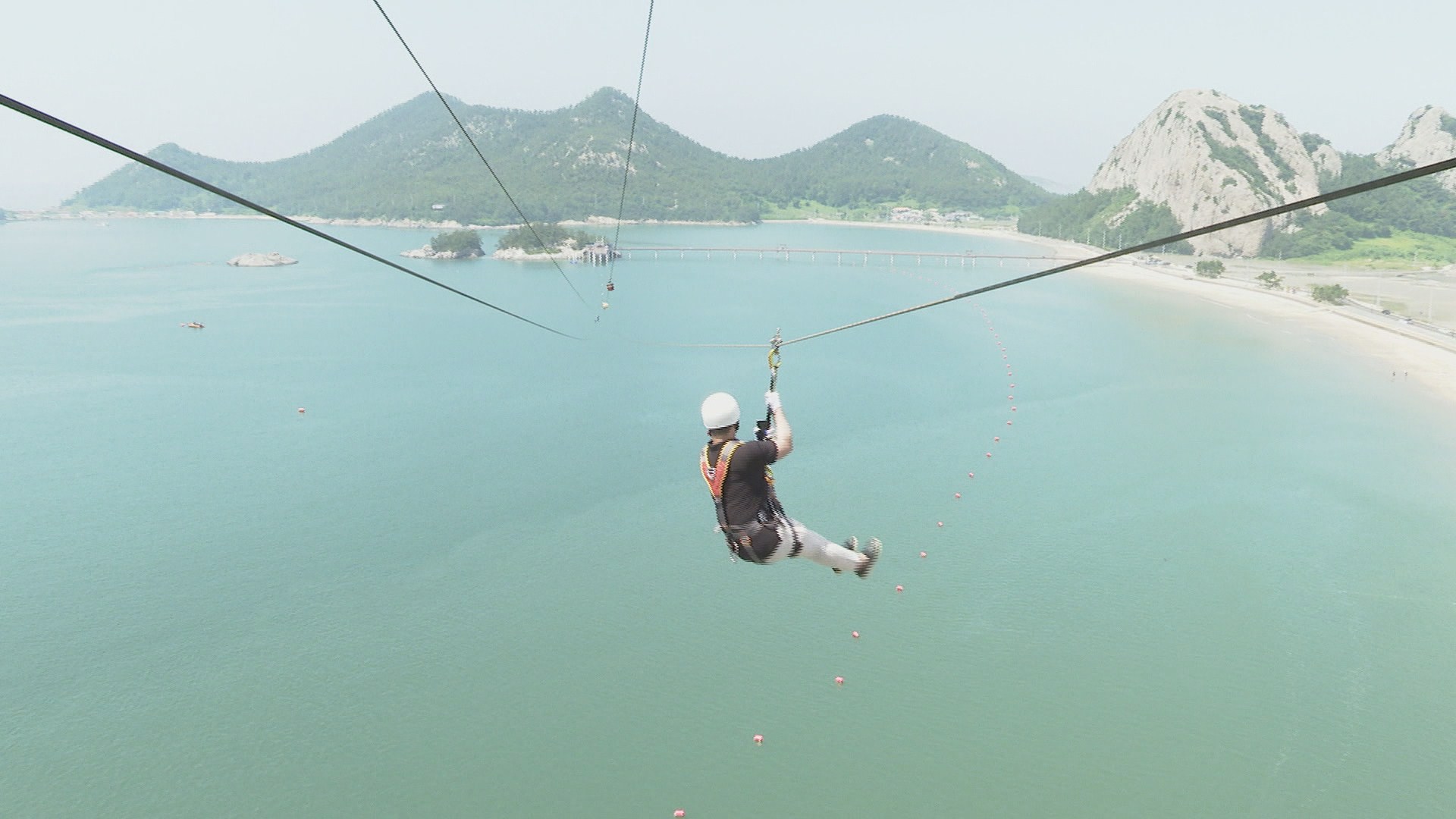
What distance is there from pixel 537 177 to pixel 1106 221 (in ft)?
262

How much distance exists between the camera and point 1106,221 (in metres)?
98.9

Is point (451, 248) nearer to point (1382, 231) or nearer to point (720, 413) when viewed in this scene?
point (720, 413)

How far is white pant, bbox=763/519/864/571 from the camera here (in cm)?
477

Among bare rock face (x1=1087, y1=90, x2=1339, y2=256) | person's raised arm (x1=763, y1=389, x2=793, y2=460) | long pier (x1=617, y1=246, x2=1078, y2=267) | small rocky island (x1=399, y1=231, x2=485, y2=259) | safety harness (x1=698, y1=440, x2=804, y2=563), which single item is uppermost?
bare rock face (x1=1087, y1=90, x2=1339, y2=256)

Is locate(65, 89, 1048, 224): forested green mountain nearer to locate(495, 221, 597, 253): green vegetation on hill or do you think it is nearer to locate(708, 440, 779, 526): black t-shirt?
locate(495, 221, 597, 253): green vegetation on hill

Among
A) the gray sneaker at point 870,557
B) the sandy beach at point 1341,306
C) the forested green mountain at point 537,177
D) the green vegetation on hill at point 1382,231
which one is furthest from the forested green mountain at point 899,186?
the gray sneaker at point 870,557

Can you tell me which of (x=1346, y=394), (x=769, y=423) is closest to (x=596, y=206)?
(x=1346, y=394)

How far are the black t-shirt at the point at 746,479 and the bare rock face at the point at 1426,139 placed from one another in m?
124

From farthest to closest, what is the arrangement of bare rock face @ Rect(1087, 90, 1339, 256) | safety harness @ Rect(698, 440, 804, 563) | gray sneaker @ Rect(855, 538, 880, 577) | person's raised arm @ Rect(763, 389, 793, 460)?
bare rock face @ Rect(1087, 90, 1339, 256)
gray sneaker @ Rect(855, 538, 880, 577)
safety harness @ Rect(698, 440, 804, 563)
person's raised arm @ Rect(763, 389, 793, 460)

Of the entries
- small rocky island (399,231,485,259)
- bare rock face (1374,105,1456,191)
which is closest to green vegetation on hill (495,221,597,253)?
small rocky island (399,231,485,259)

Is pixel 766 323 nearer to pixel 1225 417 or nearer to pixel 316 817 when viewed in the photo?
pixel 1225 417

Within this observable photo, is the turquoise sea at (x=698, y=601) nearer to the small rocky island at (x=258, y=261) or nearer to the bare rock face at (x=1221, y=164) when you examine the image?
the small rocky island at (x=258, y=261)

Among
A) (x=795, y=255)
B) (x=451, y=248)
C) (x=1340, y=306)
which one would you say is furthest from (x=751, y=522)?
(x=795, y=255)

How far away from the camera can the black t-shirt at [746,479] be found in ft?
14.7
